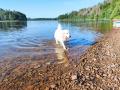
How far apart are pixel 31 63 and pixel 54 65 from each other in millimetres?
1302

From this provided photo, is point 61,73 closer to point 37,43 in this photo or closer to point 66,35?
point 66,35

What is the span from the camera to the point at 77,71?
9.81 meters

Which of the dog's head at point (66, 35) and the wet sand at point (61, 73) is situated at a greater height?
the dog's head at point (66, 35)

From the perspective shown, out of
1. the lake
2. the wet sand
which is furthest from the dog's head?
the wet sand

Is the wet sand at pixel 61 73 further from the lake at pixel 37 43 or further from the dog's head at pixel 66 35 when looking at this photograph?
the dog's head at pixel 66 35

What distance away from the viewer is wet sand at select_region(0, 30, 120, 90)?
27.0ft

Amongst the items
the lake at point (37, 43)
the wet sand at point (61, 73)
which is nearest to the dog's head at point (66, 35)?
the lake at point (37, 43)

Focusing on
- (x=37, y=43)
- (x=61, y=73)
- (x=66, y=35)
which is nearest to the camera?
(x=61, y=73)

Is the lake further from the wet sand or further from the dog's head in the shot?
the wet sand

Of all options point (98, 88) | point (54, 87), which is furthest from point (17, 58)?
point (98, 88)

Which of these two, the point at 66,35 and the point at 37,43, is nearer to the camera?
the point at 66,35

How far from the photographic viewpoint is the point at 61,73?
9.76 metres

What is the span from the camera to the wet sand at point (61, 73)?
8234 mm

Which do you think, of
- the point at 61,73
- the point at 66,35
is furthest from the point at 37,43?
the point at 61,73
